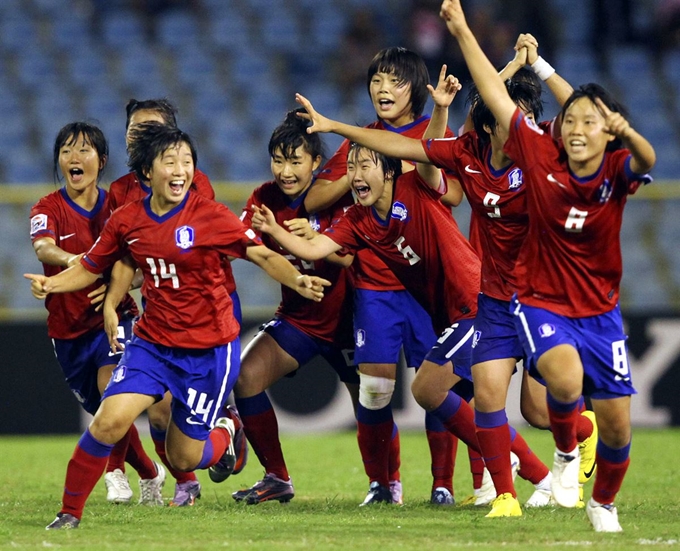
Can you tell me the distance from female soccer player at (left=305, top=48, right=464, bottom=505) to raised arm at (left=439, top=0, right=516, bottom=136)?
1315mm

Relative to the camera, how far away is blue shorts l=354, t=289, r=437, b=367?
23.4 feet

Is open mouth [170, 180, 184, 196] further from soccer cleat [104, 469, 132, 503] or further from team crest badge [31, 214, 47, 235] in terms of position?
soccer cleat [104, 469, 132, 503]

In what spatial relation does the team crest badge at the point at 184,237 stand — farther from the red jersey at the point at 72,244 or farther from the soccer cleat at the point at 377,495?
the soccer cleat at the point at 377,495

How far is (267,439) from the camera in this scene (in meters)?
7.44

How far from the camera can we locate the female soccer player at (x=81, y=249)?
23.7 feet

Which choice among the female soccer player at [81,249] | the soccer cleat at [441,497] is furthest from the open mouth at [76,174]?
the soccer cleat at [441,497]

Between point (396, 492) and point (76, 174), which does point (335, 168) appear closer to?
point (76, 174)

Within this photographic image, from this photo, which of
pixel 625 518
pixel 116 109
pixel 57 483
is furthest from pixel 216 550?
pixel 116 109

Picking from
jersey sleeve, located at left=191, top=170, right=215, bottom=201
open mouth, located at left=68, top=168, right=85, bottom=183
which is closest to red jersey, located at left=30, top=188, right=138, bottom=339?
open mouth, located at left=68, top=168, right=85, bottom=183

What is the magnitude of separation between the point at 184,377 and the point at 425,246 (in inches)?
60.2

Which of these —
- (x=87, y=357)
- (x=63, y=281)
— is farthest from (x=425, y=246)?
(x=87, y=357)

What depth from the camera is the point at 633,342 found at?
1145 centimetres

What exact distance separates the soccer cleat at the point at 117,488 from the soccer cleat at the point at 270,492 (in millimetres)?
678

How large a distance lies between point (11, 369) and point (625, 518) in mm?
6930
